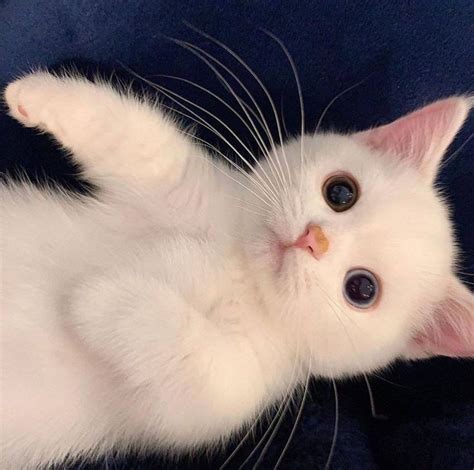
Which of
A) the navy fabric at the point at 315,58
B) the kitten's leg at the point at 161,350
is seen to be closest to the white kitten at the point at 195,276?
the kitten's leg at the point at 161,350

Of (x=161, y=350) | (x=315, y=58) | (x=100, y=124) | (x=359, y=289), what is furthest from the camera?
(x=315, y=58)

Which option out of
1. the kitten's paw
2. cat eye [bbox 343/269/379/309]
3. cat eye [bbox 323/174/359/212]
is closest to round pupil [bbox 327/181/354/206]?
cat eye [bbox 323/174/359/212]

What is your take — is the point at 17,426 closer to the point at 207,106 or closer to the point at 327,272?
the point at 327,272

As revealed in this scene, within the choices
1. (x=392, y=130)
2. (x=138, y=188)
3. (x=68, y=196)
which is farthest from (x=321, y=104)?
(x=68, y=196)

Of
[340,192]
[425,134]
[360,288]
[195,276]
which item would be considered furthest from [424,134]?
[195,276]

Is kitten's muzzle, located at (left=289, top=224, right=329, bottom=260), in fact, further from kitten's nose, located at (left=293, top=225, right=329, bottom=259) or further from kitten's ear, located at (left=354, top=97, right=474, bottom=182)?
kitten's ear, located at (left=354, top=97, right=474, bottom=182)

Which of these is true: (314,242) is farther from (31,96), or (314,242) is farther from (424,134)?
(31,96)
